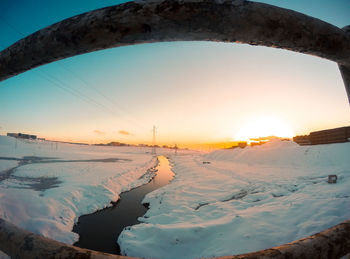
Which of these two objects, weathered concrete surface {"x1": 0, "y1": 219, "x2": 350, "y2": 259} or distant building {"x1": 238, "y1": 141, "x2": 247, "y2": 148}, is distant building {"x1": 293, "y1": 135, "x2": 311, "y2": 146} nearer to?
distant building {"x1": 238, "y1": 141, "x2": 247, "y2": 148}

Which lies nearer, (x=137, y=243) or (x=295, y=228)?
(x=295, y=228)

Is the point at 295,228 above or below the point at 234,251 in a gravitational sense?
above

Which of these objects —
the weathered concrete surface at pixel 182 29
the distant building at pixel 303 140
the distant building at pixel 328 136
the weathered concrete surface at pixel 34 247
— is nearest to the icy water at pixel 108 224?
the weathered concrete surface at pixel 34 247

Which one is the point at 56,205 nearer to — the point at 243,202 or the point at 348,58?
the point at 243,202

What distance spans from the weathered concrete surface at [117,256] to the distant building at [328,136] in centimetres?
1926

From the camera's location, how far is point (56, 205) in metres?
5.16

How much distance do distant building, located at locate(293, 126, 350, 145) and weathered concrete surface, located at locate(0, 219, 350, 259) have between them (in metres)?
19.3

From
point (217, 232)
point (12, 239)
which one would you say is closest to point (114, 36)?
point (12, 239)

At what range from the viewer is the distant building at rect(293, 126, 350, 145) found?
1434 centimetres

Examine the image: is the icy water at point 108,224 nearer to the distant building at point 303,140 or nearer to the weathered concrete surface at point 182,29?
the weathered concrete surface at point 182,29

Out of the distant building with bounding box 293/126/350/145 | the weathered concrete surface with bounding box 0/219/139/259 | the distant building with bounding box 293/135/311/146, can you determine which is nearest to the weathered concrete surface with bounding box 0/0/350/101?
the weathered concrete surface with bounding box 0/219/139/259

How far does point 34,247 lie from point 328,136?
23.7m

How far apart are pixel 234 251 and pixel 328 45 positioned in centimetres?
334

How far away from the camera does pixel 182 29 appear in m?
0.64
